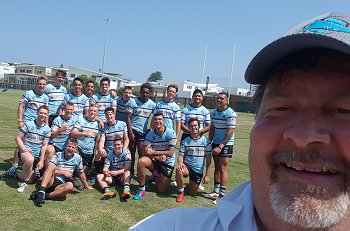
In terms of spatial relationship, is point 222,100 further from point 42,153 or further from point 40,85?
point 40,85

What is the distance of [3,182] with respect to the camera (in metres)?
6.16

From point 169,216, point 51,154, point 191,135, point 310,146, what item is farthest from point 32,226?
point 310,146

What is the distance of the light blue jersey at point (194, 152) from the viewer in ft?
22.0

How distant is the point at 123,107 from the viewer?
7930mm

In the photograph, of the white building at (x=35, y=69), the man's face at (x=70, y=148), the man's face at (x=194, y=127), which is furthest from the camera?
the white building at (x=35, y=69)

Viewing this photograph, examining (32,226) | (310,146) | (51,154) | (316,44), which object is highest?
(316,44)

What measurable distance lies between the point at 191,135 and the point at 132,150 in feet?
5.51

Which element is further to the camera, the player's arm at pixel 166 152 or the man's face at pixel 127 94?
the man's face at pixel 127 94

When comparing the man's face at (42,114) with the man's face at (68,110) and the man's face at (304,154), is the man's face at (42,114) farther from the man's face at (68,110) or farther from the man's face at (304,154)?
the man's face at (304,154)

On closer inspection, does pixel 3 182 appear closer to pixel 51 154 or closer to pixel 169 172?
pixel 51 154

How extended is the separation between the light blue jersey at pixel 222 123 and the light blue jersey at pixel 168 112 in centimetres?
87

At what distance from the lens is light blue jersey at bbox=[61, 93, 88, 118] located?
759 centimetres

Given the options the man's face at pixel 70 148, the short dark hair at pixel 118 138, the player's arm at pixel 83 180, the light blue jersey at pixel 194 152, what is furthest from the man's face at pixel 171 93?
the player's arm at pixel 83 180

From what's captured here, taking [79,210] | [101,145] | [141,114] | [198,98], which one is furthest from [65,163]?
[198,98]
